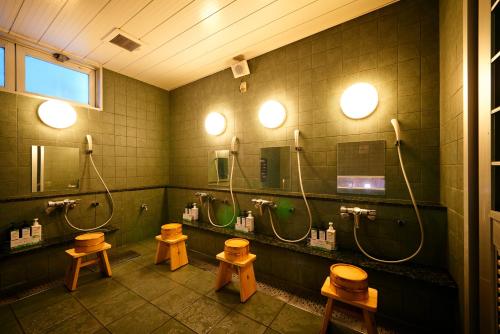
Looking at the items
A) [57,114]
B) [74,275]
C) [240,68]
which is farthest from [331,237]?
[57,114]

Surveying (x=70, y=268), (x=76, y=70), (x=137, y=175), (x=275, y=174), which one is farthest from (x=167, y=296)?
(x=76, y=70)

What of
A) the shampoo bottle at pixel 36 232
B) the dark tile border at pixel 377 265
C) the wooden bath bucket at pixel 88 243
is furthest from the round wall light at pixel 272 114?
→ the shampoo bottle at pixel 36 232

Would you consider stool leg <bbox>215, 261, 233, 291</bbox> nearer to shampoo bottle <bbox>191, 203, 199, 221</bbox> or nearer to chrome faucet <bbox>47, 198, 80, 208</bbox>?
shampoo bottle <bbox>191, 203, 199, 221</bbox>

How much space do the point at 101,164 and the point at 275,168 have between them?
256 cm

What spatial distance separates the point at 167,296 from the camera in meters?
1.94

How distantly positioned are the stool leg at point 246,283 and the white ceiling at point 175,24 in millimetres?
2430

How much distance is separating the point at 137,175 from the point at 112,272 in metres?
1.53

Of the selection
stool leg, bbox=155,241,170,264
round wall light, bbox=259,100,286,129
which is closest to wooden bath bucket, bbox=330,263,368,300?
round wall light, bbox=259,100,286,129

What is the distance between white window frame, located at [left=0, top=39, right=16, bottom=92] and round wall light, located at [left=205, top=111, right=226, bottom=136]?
2208mm

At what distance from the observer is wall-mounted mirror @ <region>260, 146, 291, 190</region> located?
2.39 meters

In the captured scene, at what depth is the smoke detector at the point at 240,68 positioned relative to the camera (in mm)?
2668

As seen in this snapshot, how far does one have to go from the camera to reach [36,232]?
2.22 metres

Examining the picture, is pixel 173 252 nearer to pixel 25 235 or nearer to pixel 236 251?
pixel 236 251

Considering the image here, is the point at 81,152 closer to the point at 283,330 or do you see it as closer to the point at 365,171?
the point at 283,330
